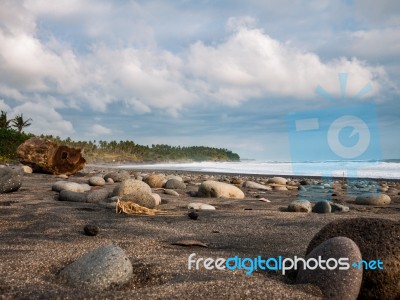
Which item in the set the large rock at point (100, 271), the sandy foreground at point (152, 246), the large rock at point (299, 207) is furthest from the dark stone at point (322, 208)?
the large rock at point (100, 271)

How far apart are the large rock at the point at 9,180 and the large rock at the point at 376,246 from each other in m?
5.72

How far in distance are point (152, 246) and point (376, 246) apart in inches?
66.4

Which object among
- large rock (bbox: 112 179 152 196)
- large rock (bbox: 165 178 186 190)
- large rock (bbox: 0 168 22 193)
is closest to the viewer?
large rock (bbox: 112 179 152 196)

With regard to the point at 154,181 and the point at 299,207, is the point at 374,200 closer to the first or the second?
the point at 299,207

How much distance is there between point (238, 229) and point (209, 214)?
111 cm

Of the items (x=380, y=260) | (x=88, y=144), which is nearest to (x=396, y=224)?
(x=380, y=260)

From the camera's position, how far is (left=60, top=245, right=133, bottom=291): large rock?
91.4 inches

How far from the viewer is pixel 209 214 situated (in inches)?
208

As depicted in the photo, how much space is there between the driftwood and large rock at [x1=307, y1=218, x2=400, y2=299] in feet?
38.2

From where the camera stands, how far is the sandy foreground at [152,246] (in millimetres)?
2191

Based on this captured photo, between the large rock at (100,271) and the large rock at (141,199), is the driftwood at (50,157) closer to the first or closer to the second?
the large rock at (141,199)

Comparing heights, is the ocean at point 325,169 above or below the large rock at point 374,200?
above

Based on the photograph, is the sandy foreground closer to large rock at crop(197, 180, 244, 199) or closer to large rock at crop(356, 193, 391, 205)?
large rock at crop(197, 180, 244, 199)

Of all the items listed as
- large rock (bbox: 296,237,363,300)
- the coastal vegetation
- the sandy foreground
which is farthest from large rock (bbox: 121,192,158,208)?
the coastal vegetation
